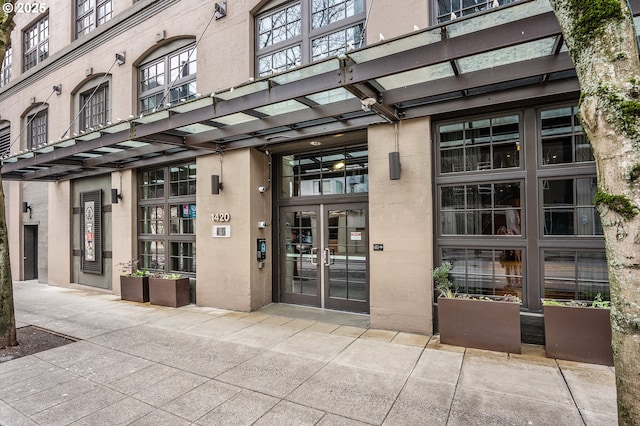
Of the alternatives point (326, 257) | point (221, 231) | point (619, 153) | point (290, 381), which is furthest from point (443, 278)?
point (221, 231)

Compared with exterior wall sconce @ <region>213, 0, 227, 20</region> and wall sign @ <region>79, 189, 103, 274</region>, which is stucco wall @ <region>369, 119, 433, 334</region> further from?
wall sign @ <region>79, 189, 103, 274</region>

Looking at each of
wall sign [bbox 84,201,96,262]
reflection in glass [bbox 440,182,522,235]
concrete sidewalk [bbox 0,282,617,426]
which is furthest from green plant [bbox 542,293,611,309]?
wall sign [bbox 84,201,96,262]

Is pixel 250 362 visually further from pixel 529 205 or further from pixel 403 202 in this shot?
pixel 529 205

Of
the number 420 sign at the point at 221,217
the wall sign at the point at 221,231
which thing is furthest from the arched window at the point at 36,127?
the wall sign at the point at 221,231

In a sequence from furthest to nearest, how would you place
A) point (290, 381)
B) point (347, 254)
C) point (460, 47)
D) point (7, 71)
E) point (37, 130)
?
point (7, 71)
point (37, 130)
point (347, 254)
point (290, 381)
point (460, 47)

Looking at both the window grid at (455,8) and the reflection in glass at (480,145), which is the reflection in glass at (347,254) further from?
the window grid at (455,8)

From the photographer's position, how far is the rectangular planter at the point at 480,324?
14.5 ft

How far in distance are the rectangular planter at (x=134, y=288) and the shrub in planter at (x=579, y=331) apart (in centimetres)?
778

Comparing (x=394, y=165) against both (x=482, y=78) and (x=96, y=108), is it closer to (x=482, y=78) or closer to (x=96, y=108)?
(x=482, y=78)

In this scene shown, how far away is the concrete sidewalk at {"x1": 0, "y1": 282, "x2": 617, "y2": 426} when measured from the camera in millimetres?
3080

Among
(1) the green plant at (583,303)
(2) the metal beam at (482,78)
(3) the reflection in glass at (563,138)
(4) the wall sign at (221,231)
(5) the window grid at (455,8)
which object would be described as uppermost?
(5) the window grid at (455,8)

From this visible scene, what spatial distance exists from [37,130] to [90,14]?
4707 mm

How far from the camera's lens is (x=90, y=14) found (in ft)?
33.6

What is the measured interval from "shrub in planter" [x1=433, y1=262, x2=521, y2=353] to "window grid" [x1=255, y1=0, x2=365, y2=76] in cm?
449
